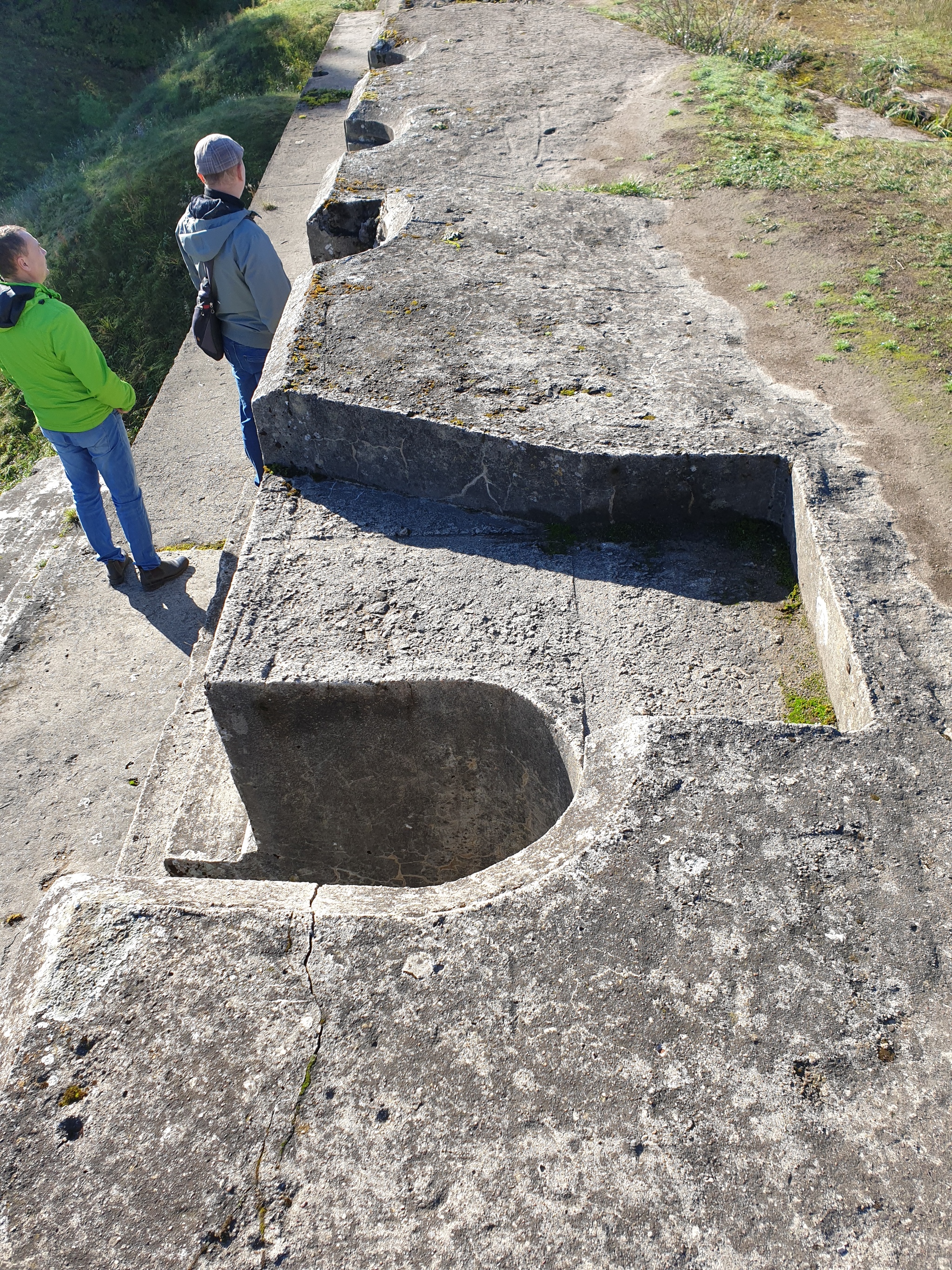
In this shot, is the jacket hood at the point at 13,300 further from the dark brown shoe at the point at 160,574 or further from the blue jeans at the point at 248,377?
the dark brown shoe at the point at 160,574

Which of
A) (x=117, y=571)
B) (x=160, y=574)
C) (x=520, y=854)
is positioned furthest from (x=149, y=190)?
(x=520, y=854)

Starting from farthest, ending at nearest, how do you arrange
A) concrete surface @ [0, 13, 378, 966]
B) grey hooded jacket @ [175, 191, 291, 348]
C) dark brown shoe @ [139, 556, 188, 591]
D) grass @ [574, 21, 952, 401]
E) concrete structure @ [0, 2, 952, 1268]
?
dark brown shoe @ [139, 556, 188, 591], grey hooded jacket @ [175, 191, 291, 348], concrete surface @ [0, 13, 378, 966], grass @ [574, 21, 952, 401], concrete structure @ [0, 2, 952, 1268]

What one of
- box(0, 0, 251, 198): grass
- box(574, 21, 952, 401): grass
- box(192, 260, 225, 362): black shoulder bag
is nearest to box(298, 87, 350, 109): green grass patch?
box(574, 21, 952, 401): grass

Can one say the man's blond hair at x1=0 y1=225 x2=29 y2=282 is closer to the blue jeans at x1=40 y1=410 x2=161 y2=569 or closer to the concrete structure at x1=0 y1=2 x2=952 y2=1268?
the blue jeans at x1=40 y1=410 x2=161 y2=569

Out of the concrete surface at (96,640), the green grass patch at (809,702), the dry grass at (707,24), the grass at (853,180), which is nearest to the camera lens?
the green grass patch at (809,702)

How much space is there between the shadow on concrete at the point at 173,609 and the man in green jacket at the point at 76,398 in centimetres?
5

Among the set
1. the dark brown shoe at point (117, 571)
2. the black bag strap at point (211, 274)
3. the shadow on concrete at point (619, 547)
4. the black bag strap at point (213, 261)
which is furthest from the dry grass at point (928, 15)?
the dark brown shoe at point (117, 571)

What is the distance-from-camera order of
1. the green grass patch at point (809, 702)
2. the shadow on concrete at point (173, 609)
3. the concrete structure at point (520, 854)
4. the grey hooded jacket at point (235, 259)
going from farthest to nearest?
the shadow on concrete at point (173, 609) < the grey hooded jacket at point (235, 259) < the green grass patch at point (809, 702) < the concrete structure at point (520, 854)

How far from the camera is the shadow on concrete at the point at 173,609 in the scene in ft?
16.5

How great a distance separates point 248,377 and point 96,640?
1.75 meters

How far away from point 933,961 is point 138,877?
1.90m

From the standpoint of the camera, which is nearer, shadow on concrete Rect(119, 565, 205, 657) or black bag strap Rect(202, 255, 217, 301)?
black bag strap Rect(202, 255, 217, 301)

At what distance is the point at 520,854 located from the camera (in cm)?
228

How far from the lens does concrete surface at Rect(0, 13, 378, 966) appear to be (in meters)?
4.09
